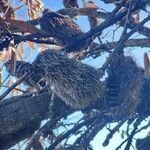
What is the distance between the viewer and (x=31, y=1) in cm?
454

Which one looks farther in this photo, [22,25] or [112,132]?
[22,25]

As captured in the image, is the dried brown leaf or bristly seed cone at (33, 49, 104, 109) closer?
bristly seed cone at (33, 49, 104, 109)

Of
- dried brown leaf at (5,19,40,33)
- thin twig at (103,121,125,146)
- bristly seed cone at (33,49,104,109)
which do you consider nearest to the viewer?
bristly seed cone at (33,49,104,109)

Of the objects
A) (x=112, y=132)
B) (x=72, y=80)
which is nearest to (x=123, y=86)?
(x=112, y=132)

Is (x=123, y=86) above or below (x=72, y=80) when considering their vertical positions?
below

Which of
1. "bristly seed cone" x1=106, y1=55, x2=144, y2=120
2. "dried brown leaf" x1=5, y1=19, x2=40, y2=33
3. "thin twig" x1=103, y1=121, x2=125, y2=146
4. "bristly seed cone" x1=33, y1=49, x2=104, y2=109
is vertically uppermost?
"dried brown leaf" x1=5, y1=19, x2=40, y2=33

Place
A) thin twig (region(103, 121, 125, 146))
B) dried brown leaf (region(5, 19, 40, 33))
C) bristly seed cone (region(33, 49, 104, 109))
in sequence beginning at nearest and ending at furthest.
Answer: bristly seed cone (region(33, 49, 104, 109)) < thin twig (region(103, 121, 125, 146)) < dried brown leaf (region(5, 19, 40, 33))

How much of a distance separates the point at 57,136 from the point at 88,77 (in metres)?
0.71

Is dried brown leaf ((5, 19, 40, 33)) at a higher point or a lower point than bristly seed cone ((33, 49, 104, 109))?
higher

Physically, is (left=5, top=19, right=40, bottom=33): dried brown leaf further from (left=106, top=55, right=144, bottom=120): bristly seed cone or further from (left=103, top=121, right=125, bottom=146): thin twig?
(left=103, top=121, right=125, bottom=146): thin twig

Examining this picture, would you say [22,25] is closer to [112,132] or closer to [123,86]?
[123,86]

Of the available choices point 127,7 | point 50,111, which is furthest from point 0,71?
point 127,7

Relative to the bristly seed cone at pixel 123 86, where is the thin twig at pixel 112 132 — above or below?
below

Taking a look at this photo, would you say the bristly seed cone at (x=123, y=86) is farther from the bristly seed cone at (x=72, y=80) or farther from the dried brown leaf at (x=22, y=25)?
the dried brown leaf at (x=22, y=25)
